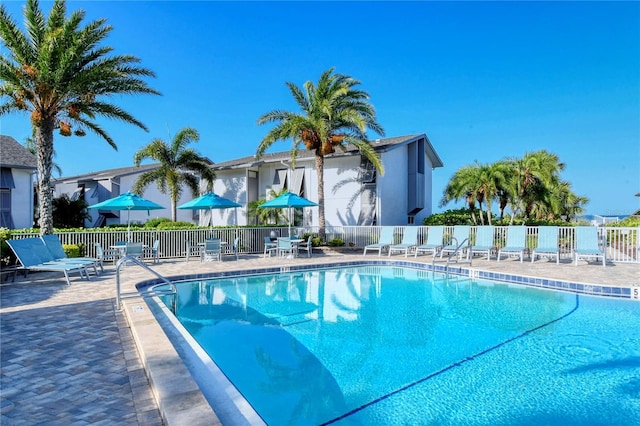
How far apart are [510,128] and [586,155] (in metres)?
5.88

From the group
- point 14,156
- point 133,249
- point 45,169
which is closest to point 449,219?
point 133,249

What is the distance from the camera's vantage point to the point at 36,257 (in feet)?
29.8

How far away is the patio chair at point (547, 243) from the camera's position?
42.4ft

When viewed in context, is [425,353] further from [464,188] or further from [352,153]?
[464,188]

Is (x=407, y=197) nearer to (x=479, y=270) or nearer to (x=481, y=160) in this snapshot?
(x=481, y=160)

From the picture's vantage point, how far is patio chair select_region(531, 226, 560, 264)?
12.9 metres

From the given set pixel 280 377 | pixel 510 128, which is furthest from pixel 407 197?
pixel 280 377

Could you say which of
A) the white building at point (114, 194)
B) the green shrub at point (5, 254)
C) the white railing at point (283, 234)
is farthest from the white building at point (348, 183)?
the green shrub at point (5, 254)

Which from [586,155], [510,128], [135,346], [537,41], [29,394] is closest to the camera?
[29,394]

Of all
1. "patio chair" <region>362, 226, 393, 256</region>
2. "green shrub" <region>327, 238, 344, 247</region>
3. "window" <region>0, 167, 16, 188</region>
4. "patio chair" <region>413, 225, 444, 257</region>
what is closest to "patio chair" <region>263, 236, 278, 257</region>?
"green shrub" <region>327, 238, 344, 247</region>

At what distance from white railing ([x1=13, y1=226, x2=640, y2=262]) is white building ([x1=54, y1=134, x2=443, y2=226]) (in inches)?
85.7

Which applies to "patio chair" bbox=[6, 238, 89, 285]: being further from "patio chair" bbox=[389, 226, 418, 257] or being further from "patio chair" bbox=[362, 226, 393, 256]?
"patio chair" bbox=[389, 226, 418, 257]

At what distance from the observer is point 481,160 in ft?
78.2

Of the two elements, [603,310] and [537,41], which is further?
[537,41]
